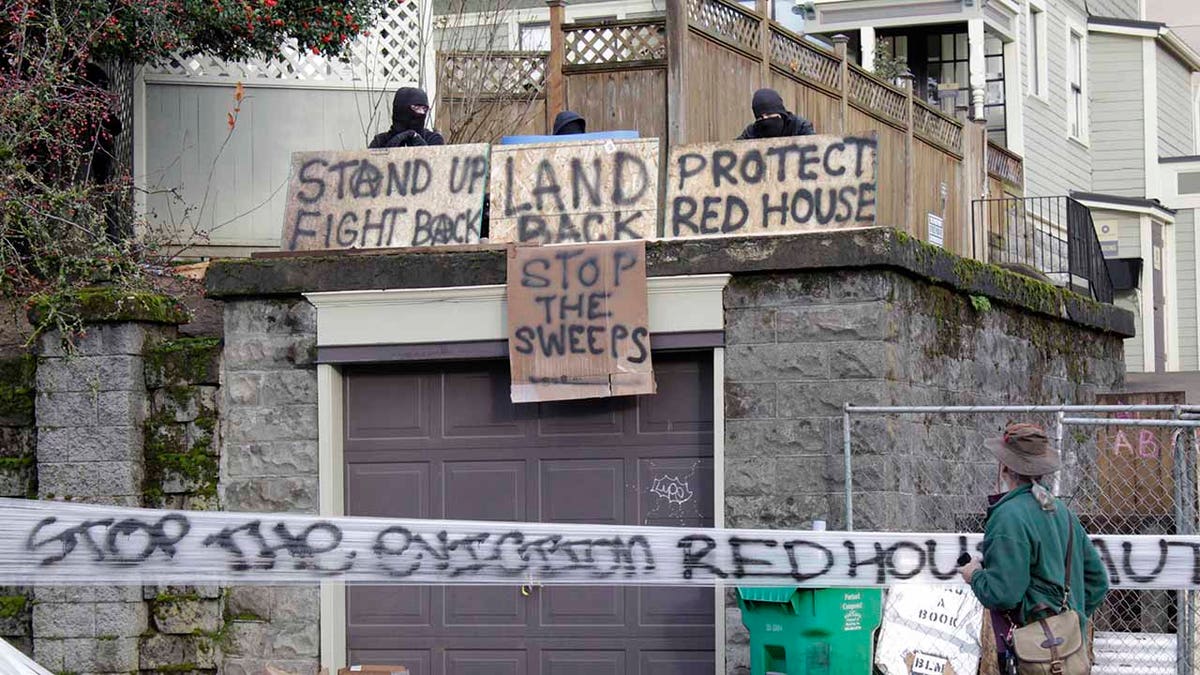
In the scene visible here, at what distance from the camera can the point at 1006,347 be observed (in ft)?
41.1

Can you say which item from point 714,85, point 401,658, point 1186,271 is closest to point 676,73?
point 714,85

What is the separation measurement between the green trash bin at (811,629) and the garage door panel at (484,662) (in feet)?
6.32

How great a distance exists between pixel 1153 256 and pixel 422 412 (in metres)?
17.8

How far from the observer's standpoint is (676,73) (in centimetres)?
1430

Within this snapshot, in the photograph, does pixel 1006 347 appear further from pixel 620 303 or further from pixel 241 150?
pixel 241 150

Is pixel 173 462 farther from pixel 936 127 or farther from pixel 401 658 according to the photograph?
pixel 936 127

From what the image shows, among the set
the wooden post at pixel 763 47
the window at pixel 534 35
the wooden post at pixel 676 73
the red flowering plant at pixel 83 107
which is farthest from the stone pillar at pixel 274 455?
the window at pixel 534 35

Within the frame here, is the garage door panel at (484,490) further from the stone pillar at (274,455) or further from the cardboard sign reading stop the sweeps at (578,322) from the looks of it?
the stone pillar at (274,455)

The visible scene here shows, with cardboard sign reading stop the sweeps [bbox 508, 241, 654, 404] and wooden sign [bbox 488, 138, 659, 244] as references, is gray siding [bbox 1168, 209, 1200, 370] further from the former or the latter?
cardboard sign reading stop the sweeps [bbox 508, 241, 654, 404]

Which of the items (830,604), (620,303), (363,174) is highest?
(363,174)

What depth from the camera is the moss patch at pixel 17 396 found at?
1158 cm

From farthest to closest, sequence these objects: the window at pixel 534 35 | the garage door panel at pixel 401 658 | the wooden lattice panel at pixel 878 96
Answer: the window at pixel 534 35 → the wooden lattice panel at pixel 878 96 → the garage door panel at pixel 401 658

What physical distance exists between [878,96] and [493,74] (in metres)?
3.85

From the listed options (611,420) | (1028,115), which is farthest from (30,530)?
(1028,115)
